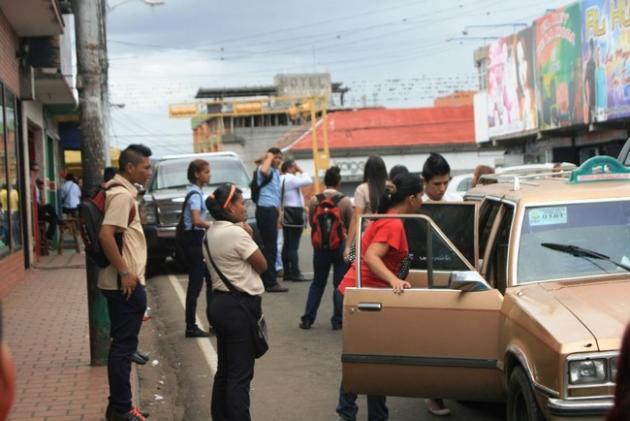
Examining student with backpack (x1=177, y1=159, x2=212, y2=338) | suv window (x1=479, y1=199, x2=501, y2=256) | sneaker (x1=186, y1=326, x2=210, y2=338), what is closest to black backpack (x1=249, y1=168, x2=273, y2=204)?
student with backpack (x1=177, y1=159, x2=212, y2=338)

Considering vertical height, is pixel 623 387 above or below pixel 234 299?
above

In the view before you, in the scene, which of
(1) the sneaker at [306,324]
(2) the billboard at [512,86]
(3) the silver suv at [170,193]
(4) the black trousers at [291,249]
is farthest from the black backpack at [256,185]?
(2) the billboard at [512,86]

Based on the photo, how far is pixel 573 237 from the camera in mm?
6125

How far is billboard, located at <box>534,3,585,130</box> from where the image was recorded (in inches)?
1158

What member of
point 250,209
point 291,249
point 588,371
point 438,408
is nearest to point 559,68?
point 250,209

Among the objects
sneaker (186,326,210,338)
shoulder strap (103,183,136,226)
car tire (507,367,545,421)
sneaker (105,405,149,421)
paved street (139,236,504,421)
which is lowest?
paved street (139,236,504,421)

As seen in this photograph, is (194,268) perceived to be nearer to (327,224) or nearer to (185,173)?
(327,224)

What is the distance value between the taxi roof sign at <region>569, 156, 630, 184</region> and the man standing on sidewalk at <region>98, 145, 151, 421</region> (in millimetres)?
2982

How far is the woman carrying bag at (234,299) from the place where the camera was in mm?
5977

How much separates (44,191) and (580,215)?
18.1 metres

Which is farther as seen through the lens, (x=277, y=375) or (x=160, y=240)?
(x=160, y=240)

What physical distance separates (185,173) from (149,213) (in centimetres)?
137

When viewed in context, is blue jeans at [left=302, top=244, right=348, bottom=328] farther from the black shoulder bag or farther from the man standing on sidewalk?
the black shoulder bag

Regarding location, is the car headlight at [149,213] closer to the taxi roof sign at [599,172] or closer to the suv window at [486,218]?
the suv window at [486,218]
